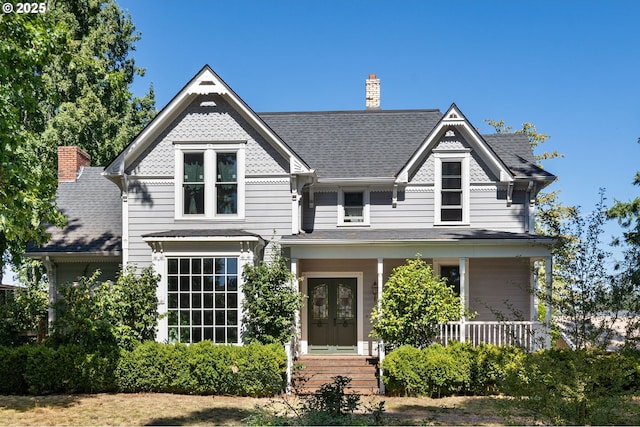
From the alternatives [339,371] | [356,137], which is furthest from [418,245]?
[356,137]

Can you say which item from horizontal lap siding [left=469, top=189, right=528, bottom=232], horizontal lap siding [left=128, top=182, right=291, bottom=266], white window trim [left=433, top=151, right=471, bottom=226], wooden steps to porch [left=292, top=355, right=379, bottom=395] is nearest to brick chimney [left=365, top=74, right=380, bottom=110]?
white window trim [left=433, top=151, right=471, bottom=226]

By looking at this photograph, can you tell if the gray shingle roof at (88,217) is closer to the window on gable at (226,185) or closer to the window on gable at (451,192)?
the window on gable at (226,185)

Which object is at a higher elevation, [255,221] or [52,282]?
[255,221]

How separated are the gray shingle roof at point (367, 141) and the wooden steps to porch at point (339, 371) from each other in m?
5.57

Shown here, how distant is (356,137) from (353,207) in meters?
2.93

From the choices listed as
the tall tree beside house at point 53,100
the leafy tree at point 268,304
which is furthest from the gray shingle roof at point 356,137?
the tall tree beside house at point 53,100

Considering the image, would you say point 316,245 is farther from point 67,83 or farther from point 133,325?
point 67,83

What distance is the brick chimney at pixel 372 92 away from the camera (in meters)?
24.0

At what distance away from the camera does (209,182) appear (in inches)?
706

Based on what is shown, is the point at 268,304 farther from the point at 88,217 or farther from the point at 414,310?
the point at 88,217

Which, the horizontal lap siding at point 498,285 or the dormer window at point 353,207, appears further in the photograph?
the dormer window at point 353,207

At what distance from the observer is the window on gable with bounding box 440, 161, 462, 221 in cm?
1928

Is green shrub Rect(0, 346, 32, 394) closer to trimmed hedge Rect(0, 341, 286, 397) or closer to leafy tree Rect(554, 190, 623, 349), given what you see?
trimmed hedge Rect(0, 341, 286, 397)

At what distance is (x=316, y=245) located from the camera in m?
17.5
